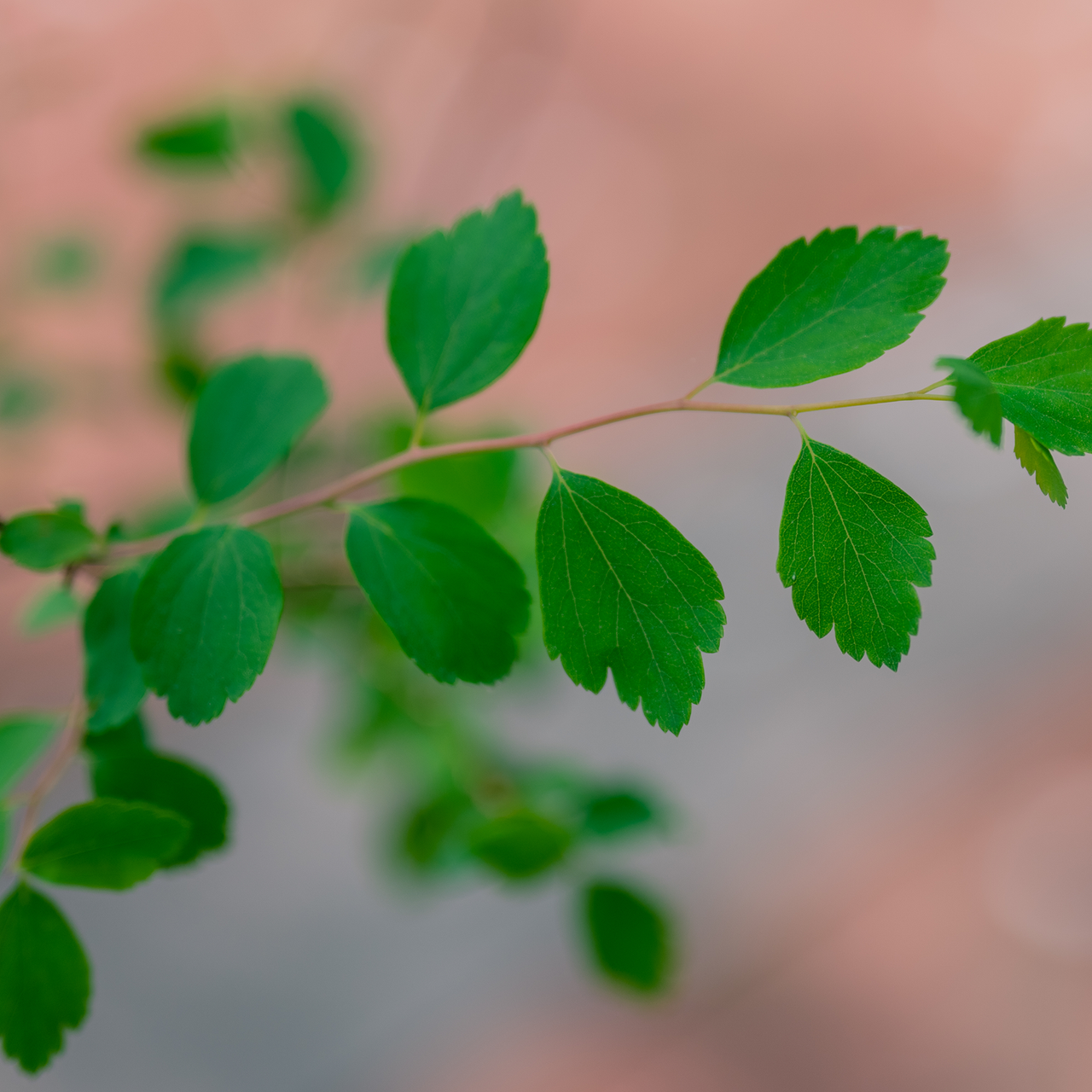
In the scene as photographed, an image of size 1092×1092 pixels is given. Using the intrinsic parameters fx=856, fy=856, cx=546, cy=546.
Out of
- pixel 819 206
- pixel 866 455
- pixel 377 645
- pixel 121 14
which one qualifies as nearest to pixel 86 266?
pixel 377 645

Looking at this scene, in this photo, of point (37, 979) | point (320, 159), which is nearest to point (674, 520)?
point (320, 159)

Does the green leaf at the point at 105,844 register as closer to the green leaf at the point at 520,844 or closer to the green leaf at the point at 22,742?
the green leaf at the point at 22,742

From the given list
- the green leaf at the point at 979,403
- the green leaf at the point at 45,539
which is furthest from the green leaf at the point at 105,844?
the green leaf at the point at 979,403

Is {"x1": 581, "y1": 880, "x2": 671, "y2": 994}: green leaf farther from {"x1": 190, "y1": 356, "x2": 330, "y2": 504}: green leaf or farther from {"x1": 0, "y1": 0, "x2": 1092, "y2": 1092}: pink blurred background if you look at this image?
{"x1": 0, "y1": 0, "x2": 1092, "y2": 1092}: pink blurred background

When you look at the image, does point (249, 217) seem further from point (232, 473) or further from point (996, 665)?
point (996, 665)

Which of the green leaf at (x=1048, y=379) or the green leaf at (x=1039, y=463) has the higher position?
the green leaf at (x=1048, y=379)

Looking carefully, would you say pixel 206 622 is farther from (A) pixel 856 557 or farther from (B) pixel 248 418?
(A) pixel 856 557
